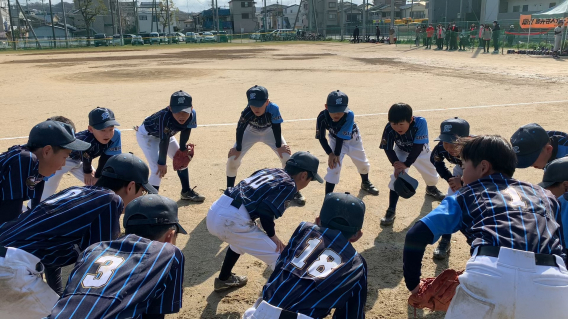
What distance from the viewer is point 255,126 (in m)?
6.89

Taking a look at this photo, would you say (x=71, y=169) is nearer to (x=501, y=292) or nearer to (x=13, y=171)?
(x=13, y=171)

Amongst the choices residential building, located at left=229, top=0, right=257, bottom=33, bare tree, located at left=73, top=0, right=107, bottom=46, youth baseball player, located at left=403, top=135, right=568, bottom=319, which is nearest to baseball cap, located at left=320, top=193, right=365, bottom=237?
youth baseball player, located at left=403, top=135, right=568, bottom=319

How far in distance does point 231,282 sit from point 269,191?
122cm

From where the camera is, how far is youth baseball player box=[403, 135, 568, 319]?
239 centimetres

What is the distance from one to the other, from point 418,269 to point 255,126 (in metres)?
4.36

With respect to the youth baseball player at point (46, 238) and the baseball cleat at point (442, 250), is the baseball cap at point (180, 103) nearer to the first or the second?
the youth baseball player at point (46, 238)

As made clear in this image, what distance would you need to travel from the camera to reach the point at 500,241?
98.3 inches

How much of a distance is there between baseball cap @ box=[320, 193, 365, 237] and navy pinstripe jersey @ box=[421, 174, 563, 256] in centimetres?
43

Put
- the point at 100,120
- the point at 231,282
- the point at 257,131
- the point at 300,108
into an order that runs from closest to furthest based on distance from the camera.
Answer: the point at 231,282 < the point at 100,120 < the point at 257,131 < the point at 300,108

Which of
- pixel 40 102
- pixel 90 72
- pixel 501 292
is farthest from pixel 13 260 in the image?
pixel 90 72

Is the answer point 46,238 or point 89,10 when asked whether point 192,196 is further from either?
point 89,10

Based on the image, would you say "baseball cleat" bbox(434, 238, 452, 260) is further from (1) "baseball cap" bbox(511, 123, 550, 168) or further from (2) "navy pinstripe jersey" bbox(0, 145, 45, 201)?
(2) "navy pinstripe jersey" bbox(0, 145, 45, 201)

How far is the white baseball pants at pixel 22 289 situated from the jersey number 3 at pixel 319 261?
1.75 m

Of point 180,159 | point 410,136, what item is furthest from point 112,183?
point 410,136
